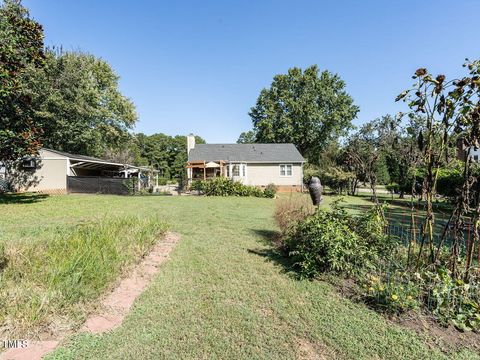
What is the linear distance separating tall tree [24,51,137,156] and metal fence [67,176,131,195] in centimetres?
561

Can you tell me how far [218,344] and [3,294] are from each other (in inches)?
95.0

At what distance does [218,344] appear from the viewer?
2471 millimetres

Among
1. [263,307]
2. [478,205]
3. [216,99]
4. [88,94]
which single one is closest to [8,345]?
[263,307]

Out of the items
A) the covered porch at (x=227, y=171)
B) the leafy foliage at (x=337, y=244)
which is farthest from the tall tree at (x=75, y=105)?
the leafy foliage at (x=337, y=244)

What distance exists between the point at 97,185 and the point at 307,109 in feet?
87.3

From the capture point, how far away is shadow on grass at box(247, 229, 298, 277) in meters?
4.44

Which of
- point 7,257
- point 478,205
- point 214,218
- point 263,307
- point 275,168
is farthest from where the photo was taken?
point 275,168

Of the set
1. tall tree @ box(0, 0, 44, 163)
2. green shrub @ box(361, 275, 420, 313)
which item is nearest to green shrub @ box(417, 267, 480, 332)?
green shrub @ box(361, 275, 420, 313)

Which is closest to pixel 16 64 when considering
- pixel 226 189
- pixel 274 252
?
pixel 274 252

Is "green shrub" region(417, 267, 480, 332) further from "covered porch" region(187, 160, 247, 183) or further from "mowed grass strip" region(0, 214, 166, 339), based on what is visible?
"covered porch" region(187, 160, 247, 183)

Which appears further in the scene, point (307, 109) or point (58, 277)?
point (307, 109)

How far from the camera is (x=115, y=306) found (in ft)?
10.2

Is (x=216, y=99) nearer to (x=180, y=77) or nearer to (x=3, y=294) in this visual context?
(x=180, y=77)

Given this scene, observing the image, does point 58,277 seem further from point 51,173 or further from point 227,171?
point 227,171
